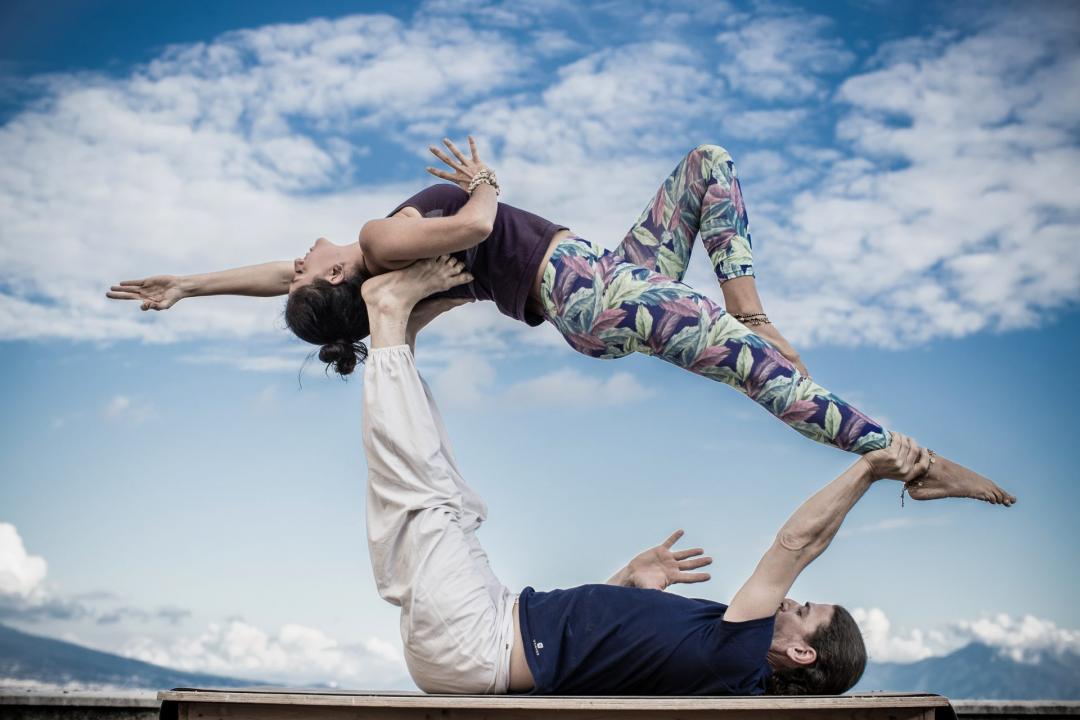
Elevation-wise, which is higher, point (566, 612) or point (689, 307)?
point (689, 307)

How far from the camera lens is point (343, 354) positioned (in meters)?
3.93

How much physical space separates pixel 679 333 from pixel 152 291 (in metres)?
2.15

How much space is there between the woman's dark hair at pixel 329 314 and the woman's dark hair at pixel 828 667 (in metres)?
1.94

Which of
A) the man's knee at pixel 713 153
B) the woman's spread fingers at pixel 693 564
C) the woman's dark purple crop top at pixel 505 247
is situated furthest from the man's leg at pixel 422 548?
the man's knee at pixel 713 153

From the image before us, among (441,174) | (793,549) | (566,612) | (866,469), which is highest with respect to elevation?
(441,174)

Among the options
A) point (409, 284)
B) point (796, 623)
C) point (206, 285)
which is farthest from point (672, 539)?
point (206, 285)

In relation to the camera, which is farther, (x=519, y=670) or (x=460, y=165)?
(x=460, y=165)

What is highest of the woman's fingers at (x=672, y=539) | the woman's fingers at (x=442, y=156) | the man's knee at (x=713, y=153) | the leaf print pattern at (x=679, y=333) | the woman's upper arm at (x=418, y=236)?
the man's knee at (x=713, y=153)

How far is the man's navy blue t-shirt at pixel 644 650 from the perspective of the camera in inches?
120

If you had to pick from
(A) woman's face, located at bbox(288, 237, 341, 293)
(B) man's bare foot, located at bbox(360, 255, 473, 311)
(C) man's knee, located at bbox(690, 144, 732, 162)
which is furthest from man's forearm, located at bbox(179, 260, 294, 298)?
(C) man's knee, located at bbox(690, 144, 732, 162)

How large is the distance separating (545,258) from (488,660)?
4.50 feet

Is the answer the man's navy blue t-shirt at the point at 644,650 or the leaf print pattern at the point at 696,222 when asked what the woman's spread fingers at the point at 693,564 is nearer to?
the man's navy blue t-shirt at the point at 644,650

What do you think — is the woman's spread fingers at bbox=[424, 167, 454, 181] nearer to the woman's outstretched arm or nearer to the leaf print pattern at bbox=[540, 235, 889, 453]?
the leaf print pattern at bbox=[540, 235, 889, 453]

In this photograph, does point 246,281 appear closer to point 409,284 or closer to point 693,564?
point 409,284
